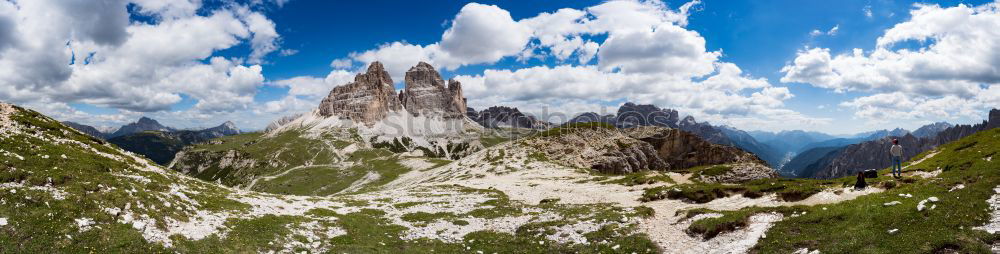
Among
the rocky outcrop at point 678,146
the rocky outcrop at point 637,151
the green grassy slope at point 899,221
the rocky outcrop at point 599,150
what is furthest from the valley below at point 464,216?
the rocky outcrop at point 678,146

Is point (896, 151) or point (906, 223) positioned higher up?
point (896, 151)

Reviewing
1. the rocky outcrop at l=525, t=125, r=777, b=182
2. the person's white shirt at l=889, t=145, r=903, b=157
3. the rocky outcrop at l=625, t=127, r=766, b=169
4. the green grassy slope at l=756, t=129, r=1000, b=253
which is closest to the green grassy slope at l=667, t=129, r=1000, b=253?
the green grassy slope at l=756, t=129, r=1000, b=253

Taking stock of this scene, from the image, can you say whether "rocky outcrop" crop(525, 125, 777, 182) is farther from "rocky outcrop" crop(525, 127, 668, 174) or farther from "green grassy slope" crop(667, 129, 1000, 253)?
"green grassy slope" crop(667, 129, 1000, 253)

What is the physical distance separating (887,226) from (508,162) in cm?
10470

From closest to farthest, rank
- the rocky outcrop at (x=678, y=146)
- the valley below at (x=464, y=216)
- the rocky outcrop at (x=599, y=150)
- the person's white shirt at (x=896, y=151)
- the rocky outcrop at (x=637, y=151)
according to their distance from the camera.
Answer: the valley below at (x=464, y=216)
the person's white shirt at (x=896, y=151)
the rocky outcrop at (x=637, y=151)
the rocky outcrop at (x=599, y=150)
the rocky outcrop at (x=678, y=146)

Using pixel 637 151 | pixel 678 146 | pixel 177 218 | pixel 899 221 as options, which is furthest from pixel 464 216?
pixel 678 146

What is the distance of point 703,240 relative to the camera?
26.8 meters

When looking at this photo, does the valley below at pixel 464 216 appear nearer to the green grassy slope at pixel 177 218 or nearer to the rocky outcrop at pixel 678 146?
the green grassy slope at pixel 177 218

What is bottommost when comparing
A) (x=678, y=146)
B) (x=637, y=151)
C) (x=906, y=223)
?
(x=637, y=151)

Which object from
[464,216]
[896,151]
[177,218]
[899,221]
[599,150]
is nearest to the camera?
[899,221]

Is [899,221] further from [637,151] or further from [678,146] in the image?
[678,146]

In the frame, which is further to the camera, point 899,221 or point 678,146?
point 678,146

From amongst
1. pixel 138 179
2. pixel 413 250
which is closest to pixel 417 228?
pixel 413 250

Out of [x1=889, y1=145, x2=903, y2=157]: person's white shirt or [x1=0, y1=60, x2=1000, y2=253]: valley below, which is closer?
[x1=0, y1=60, x2=1000, y2=253]: valley below
